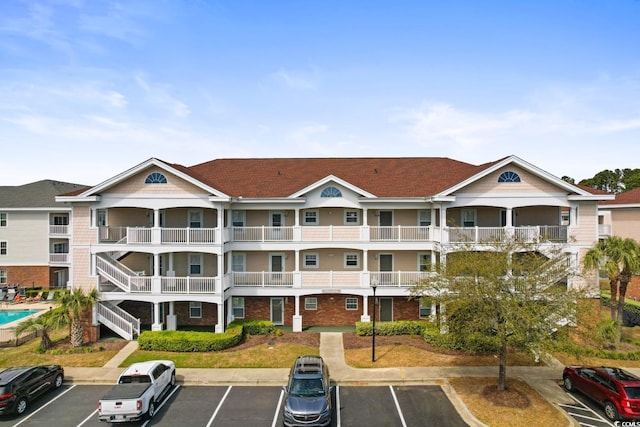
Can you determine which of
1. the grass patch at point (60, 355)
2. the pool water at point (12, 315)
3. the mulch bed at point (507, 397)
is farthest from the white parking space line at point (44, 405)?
the mulch bed at point (507, 397)

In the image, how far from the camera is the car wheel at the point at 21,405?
14773 millimetres

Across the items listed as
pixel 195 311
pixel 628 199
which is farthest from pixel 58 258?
pixel 628 199

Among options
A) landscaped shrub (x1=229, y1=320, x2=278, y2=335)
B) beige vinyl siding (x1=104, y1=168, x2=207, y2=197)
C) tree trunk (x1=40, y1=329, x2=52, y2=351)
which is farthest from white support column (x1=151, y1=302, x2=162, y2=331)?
beige vinyl siding (x1=104, y1=168, x2=207, y2=197)

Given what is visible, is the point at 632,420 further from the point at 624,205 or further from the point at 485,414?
the point at 624,205

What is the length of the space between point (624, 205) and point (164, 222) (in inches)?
1531

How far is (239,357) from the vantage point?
799 inches

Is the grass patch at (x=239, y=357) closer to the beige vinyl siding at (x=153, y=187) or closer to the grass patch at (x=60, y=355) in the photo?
the grass patch at (x=60, y=355)

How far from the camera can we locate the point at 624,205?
35594 millimetres

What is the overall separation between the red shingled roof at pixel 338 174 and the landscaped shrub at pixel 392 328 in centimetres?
787

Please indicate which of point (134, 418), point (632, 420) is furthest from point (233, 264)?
point (632, 420)

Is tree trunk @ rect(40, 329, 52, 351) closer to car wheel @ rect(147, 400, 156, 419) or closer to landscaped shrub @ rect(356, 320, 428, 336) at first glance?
car wheel @ rect(147, 400, 156, 419)

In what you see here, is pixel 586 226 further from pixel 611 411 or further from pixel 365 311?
pixel 365 311

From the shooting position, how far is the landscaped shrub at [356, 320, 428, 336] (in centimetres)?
2322

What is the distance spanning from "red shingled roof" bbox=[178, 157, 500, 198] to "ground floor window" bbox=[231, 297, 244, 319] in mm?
6779
